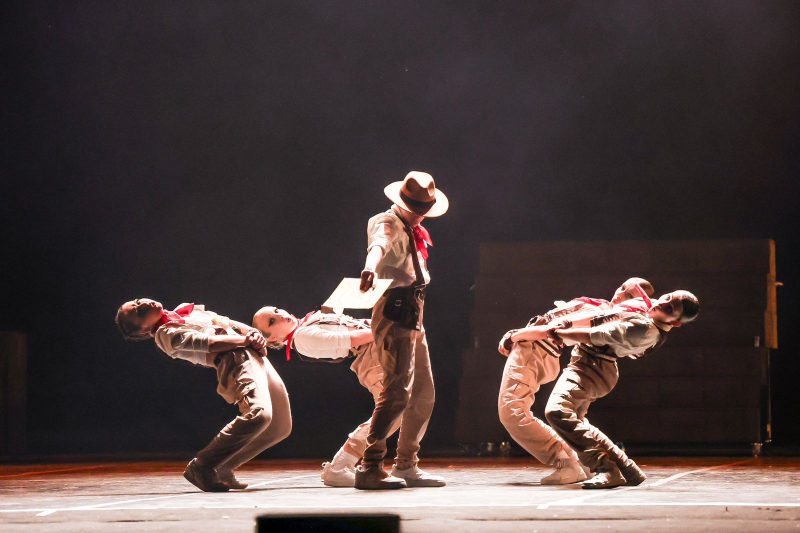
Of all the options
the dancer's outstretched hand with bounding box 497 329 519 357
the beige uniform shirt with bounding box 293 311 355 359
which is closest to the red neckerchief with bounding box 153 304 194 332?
the beige uniform shirt with bounding box 293 311 355 359

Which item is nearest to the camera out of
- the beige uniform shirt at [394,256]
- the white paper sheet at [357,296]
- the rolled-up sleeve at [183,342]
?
the white paper sheet at [357,296]

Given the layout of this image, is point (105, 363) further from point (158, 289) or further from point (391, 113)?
point (391, 113)

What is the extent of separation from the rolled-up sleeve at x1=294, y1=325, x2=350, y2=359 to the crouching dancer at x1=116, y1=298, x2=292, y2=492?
0.23 m

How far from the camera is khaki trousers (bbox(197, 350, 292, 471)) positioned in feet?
17.2

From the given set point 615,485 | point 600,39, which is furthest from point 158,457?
point 600,39

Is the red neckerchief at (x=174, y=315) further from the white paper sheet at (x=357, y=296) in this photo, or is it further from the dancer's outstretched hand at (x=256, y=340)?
the white paper sheet at (x=357, y=296)

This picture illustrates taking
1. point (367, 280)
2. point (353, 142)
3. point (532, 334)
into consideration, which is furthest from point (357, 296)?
point (353, 142)

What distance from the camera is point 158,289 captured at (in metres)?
11.7

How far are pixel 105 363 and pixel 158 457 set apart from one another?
3.61 metres

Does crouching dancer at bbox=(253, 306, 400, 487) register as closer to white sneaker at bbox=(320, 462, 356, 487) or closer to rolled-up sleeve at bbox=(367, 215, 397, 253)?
white sneaker at bbox=(320, 462, 356, 487)

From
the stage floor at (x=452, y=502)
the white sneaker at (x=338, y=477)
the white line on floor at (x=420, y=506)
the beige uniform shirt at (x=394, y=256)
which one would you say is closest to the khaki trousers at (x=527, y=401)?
the stage floor at (x=452, y=502)

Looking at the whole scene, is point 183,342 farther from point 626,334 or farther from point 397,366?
point 626,334

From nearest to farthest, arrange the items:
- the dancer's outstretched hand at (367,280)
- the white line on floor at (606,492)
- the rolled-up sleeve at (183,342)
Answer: the white line on floor at (606,492)
the dancer's outstretched hand at (367,280)
the rolled-up sleeve at (183,342)

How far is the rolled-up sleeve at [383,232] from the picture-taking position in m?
5.09
